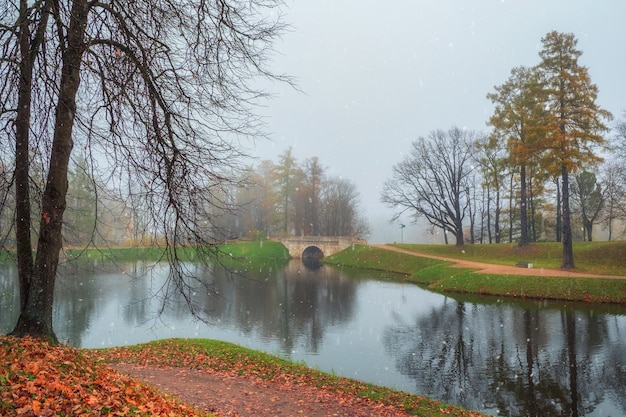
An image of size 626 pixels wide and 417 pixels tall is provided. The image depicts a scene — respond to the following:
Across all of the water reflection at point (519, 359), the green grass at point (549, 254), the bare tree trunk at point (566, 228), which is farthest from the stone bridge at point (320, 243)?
the water reflection at point (519, 359)

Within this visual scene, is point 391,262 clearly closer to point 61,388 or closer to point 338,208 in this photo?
point 338,208

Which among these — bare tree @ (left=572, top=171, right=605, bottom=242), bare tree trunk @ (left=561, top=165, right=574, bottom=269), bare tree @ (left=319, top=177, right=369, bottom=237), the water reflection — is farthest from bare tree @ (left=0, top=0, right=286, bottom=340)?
bare tree @ (left=319, top=177, right=369, bottom=237)

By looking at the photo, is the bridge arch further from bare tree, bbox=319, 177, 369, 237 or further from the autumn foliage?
the autumn foliage

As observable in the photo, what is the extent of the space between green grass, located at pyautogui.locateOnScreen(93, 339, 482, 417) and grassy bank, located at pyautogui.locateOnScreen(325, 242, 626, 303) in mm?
16686

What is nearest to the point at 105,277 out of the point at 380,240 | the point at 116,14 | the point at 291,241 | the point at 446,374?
the point at 291,241

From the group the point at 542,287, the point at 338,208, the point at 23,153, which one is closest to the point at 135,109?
the point at 23,153

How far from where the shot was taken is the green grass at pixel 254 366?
27.2 ft

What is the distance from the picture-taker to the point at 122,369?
9.09 meters

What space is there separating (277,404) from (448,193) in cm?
3660

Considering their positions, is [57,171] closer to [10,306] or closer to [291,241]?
[10,306]

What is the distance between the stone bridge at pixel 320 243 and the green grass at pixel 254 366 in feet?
133

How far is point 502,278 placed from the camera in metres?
24.9

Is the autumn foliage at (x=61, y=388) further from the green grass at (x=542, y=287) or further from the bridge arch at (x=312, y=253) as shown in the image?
the bridge arch at (x=312, y=253)

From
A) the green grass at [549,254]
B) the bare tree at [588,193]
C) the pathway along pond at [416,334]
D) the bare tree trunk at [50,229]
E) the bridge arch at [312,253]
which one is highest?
the bare tree at [588,193]
